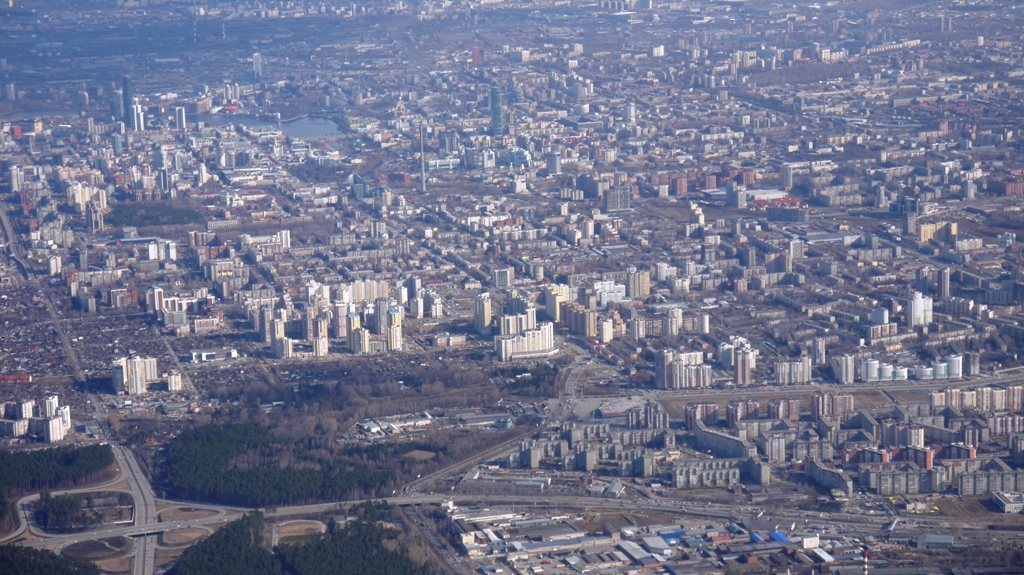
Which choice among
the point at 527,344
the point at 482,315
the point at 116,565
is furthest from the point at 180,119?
the point at 116,565

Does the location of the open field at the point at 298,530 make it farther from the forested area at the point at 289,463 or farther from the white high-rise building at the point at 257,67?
the white high-rise building at the point at 257,67

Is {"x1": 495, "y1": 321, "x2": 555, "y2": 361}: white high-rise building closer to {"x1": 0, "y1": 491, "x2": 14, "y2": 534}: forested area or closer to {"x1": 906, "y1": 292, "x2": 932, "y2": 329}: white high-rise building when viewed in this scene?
{"x1": 906, "y1": 292, "x2": 932, "y2": 329}: white high-rise building

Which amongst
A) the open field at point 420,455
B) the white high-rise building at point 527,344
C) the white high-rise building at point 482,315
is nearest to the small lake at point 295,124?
the white high-rise building at point 482,315

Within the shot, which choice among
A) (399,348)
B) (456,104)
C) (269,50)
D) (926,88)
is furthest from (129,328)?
(269,50)

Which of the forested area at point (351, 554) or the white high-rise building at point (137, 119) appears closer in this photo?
the forested area at point (351, 554)

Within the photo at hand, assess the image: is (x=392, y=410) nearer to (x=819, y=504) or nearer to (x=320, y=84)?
(x=819, y=504)
